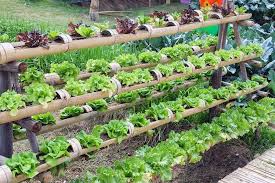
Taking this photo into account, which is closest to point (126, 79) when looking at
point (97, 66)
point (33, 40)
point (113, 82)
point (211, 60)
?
point (113, 82)

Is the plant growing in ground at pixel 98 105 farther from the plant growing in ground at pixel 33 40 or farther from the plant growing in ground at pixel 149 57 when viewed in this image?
the plant growing in ground at pixel 33 40

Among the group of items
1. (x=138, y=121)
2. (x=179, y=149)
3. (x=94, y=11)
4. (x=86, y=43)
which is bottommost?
(x=179, y=149)

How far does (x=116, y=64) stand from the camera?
361 centimetres

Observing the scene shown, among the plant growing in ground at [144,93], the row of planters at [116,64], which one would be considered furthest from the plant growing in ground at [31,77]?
the plant growing in ground at [144,93]

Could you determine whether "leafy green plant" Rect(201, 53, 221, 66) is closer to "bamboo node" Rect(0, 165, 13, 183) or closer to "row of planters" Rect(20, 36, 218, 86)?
"row of planters" Rect(20, 36, 218, 86)

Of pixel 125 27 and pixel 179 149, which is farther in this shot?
pixel 179 149

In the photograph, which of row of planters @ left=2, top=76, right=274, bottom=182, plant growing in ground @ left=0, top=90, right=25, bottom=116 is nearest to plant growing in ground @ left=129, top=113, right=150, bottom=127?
row of planters @ left=2, top=76, right=274, bottom=182

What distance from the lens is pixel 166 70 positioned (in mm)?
3521

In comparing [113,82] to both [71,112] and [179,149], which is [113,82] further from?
[179,149]

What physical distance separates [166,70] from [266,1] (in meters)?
6.02

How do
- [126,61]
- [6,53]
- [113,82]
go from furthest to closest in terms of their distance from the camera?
[126,61] → [113,82] → [6,53]

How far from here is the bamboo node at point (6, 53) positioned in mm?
2350

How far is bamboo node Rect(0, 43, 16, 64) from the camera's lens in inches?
92.5

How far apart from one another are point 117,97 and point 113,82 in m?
0.69
